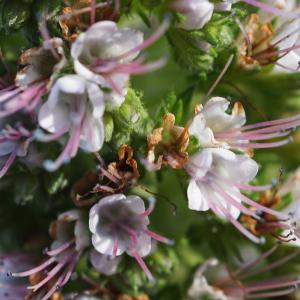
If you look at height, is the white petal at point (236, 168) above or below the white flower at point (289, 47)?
below

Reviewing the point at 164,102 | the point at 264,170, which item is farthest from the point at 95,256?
the point at 264,170

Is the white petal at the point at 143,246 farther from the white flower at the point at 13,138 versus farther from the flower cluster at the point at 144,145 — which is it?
the white flower at the point at 13,138

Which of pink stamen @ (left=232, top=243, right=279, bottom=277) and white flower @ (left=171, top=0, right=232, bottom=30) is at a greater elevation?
white flower @ (left=171, top=0, right=232, bottom=30)

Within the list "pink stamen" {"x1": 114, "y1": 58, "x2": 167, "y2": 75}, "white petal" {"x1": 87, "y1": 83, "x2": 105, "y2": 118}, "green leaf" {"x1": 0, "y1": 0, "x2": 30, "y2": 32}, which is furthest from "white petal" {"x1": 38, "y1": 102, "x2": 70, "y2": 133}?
"green leaf" {"x1": 0, "y1": 0, "x2": 30, "y2": 32}

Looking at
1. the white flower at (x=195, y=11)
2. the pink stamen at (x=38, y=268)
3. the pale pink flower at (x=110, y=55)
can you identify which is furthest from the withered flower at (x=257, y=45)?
the pink stamen at (x=38, y=268)

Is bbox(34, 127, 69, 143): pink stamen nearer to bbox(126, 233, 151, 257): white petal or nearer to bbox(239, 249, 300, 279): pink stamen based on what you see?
bbox(126, 233, 151, 257): white petal
